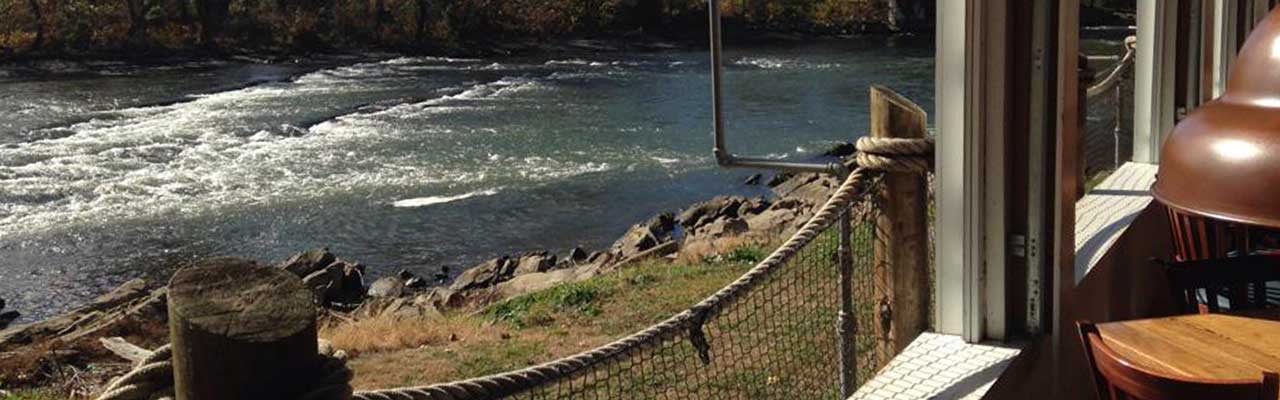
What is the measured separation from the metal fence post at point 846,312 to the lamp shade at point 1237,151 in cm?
81

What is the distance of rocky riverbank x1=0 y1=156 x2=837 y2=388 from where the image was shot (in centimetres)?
1013

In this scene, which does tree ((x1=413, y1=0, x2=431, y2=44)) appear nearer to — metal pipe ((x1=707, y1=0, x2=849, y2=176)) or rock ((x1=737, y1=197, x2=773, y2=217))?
rock ((x1=737, y1=197, x2=773, y2=217))

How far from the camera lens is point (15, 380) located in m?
9.29

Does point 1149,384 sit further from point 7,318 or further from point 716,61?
point 7,318

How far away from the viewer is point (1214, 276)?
3.31 metres

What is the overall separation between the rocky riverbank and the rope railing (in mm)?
3925

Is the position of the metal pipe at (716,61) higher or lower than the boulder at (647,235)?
higher

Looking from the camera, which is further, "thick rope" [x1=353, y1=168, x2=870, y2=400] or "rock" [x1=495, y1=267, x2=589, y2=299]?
"rock" [x1=495, y1=267, x2=589, y2=299]

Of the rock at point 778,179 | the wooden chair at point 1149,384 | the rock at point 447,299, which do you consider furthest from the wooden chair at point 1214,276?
the rock at point 778,179

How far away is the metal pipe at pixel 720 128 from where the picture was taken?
10.8 feet

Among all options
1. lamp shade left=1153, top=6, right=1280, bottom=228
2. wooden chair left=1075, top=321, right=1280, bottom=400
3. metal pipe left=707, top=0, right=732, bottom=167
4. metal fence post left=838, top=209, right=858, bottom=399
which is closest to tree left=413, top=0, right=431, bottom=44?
metal fence post left=838, top=209, right=858, bottom=399

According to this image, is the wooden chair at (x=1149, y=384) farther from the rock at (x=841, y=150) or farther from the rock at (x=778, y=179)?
the rock at (x=841, y=150)

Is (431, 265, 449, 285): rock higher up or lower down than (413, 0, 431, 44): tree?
lower down

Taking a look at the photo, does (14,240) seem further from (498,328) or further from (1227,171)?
(1227,171)
